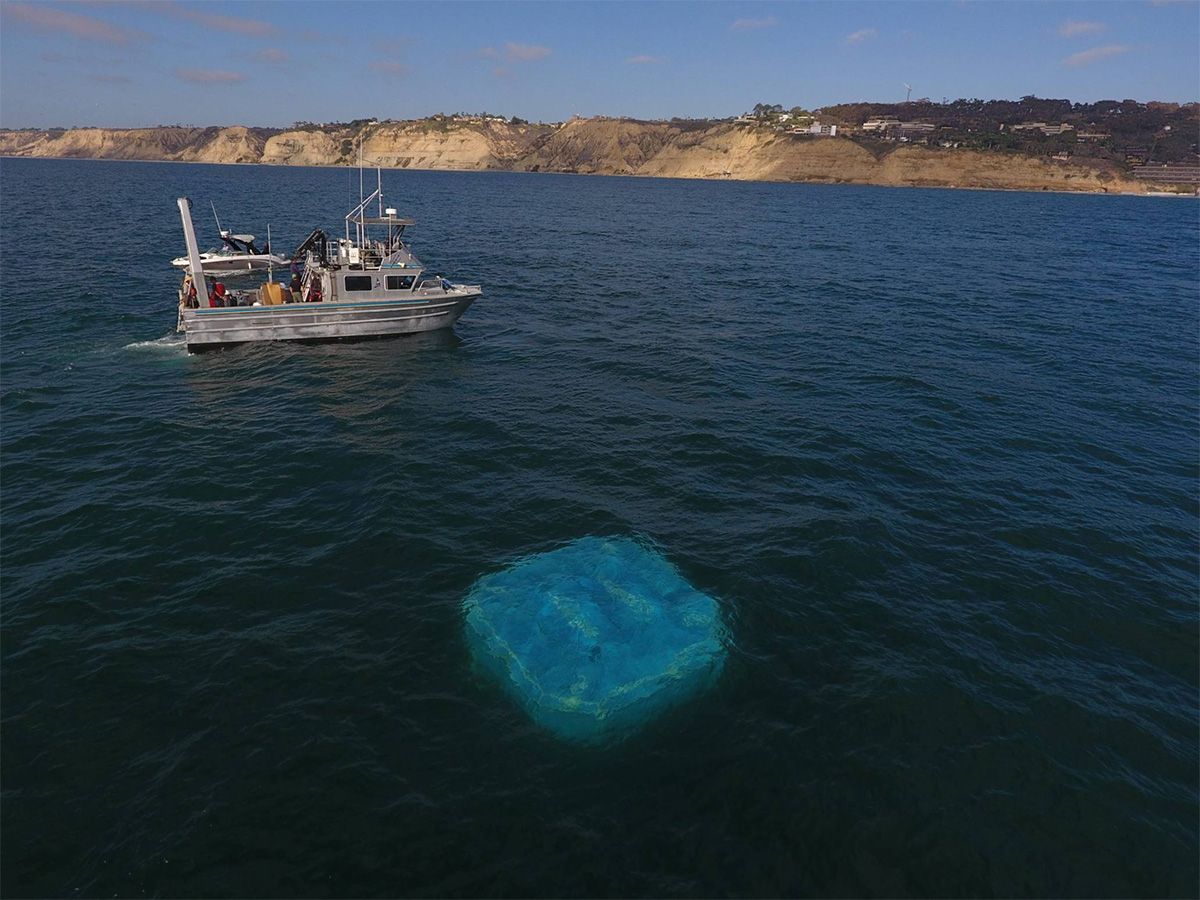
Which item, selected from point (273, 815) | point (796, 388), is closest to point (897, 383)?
point (796, 388)

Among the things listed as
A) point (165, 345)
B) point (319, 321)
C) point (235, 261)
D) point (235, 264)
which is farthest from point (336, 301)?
point (235, 264)

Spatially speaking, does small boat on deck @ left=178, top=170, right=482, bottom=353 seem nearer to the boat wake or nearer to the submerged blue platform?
the boat wake

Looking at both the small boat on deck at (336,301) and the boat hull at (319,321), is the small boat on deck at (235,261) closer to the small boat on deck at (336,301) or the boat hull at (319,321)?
the small boat on deck at (336,301)

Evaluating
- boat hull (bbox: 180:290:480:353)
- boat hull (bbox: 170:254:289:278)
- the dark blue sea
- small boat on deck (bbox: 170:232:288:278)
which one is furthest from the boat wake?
small boat on deck (bbox: 170:232:288:278)

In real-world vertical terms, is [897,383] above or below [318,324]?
below

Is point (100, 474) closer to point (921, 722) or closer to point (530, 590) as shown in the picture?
point (530, 590)

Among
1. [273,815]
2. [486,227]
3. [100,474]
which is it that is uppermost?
[486,227]

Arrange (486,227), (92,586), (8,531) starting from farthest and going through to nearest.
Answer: (486,227)
(8,531)
(92,586)

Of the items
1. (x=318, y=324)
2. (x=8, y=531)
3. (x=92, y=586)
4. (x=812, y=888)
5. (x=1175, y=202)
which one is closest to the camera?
(x=812, y=888)

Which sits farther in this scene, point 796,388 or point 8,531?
point 796,388
